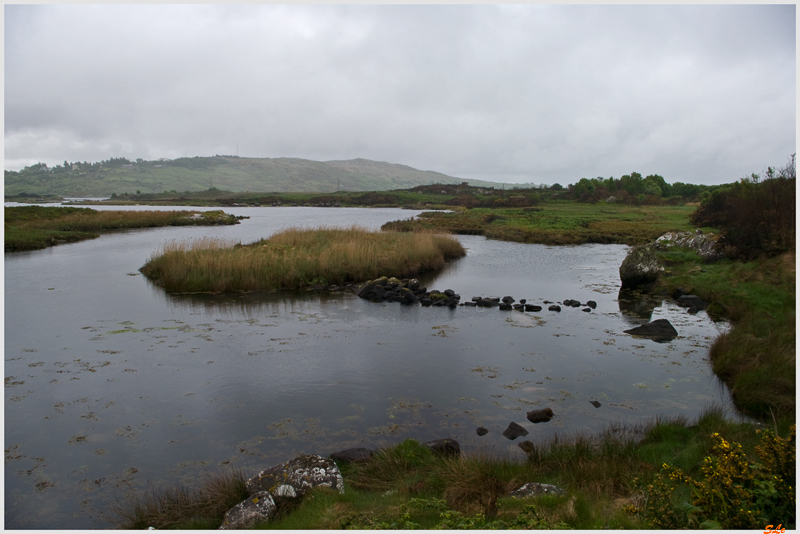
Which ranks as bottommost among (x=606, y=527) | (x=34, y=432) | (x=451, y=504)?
(x=34, y=432)

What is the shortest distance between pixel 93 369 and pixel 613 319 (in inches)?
620

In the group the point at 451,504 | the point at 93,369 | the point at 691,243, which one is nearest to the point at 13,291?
the point at 93,369

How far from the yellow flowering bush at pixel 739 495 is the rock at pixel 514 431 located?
13.5 ft

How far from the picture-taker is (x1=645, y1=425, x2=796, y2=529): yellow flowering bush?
412 centimetres

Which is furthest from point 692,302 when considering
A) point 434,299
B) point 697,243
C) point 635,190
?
point 635,190

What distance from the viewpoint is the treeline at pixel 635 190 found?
257ft

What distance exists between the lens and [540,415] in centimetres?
944

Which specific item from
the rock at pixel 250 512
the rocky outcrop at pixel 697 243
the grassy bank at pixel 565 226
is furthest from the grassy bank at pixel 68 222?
the rocky outcrop at pixel 697 243

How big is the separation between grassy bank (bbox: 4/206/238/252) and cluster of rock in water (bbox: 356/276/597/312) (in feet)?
92.9

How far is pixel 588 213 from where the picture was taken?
60.6 metres

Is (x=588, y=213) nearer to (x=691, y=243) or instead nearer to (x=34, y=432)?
(x=691, y=243)

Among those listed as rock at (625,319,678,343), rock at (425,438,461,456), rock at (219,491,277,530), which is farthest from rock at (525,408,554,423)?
rock at (625,319,678,343)

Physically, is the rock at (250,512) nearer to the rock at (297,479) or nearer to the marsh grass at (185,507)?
the rock at (297,479)

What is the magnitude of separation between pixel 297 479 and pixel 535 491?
294cm
